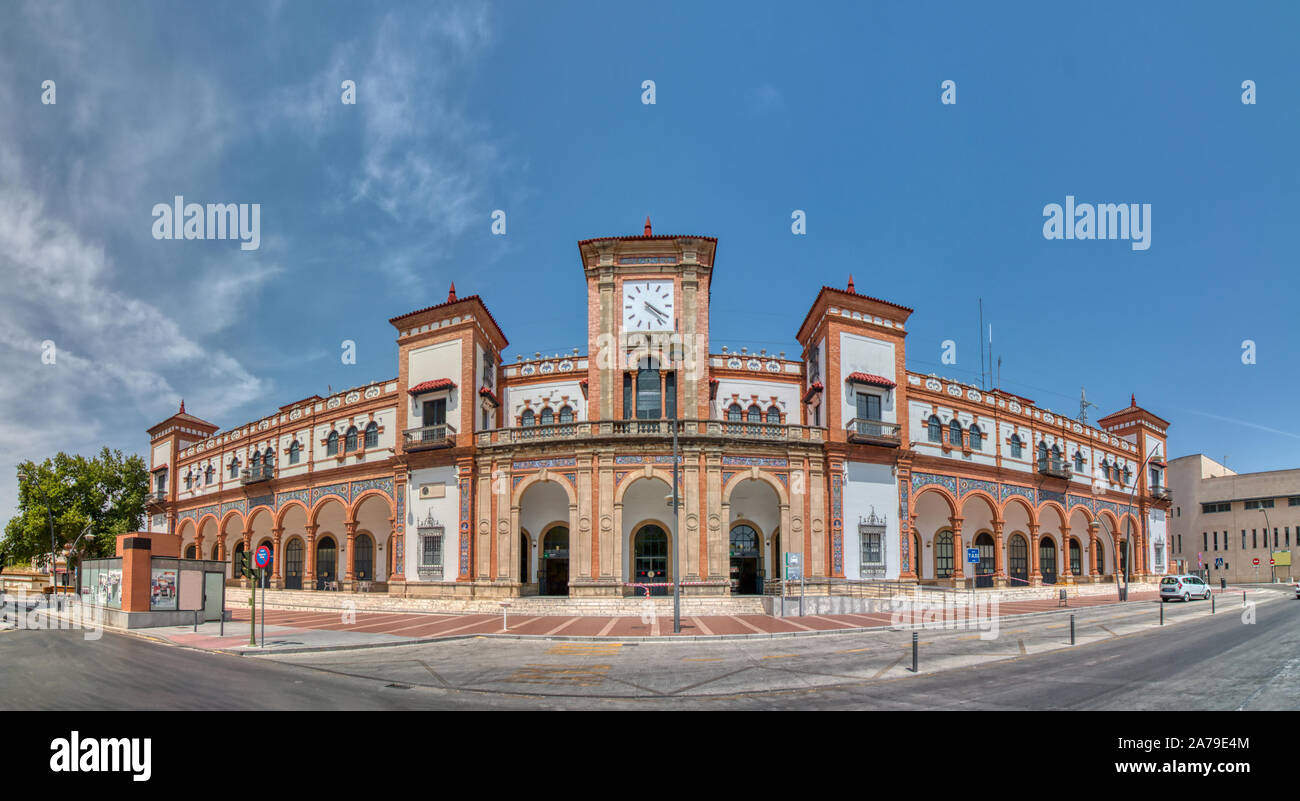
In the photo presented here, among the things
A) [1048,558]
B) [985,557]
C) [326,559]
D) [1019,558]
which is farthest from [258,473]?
[1048,558]

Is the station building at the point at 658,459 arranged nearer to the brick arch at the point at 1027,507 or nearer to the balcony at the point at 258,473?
the brick arch at the point at 1027,507

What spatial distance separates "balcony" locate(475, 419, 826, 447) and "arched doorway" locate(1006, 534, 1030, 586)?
18290 millimetres

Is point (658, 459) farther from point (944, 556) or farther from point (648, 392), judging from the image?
point (944, 556)

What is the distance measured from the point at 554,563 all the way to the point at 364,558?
12919 mm

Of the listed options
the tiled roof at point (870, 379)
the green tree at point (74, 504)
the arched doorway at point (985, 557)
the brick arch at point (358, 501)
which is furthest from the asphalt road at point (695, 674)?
the green tree at point (74, 504)

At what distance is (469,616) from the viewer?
2897 centimetres

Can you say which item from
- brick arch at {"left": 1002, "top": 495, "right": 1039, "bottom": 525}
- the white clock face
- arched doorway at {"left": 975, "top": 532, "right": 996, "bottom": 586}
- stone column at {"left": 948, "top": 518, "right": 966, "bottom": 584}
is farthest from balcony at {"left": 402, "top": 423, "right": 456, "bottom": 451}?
brick arch at {"left": 1002, "top": 495, "right": 1039, "bottom": 525}

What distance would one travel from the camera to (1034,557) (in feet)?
132

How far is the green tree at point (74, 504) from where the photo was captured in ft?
173

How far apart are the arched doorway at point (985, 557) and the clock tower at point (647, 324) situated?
20.4 m

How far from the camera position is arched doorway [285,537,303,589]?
144 ft

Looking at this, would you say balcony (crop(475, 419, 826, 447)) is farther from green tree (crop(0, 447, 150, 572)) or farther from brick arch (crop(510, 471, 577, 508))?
green tree (crop(0, 447, 150, 572))
